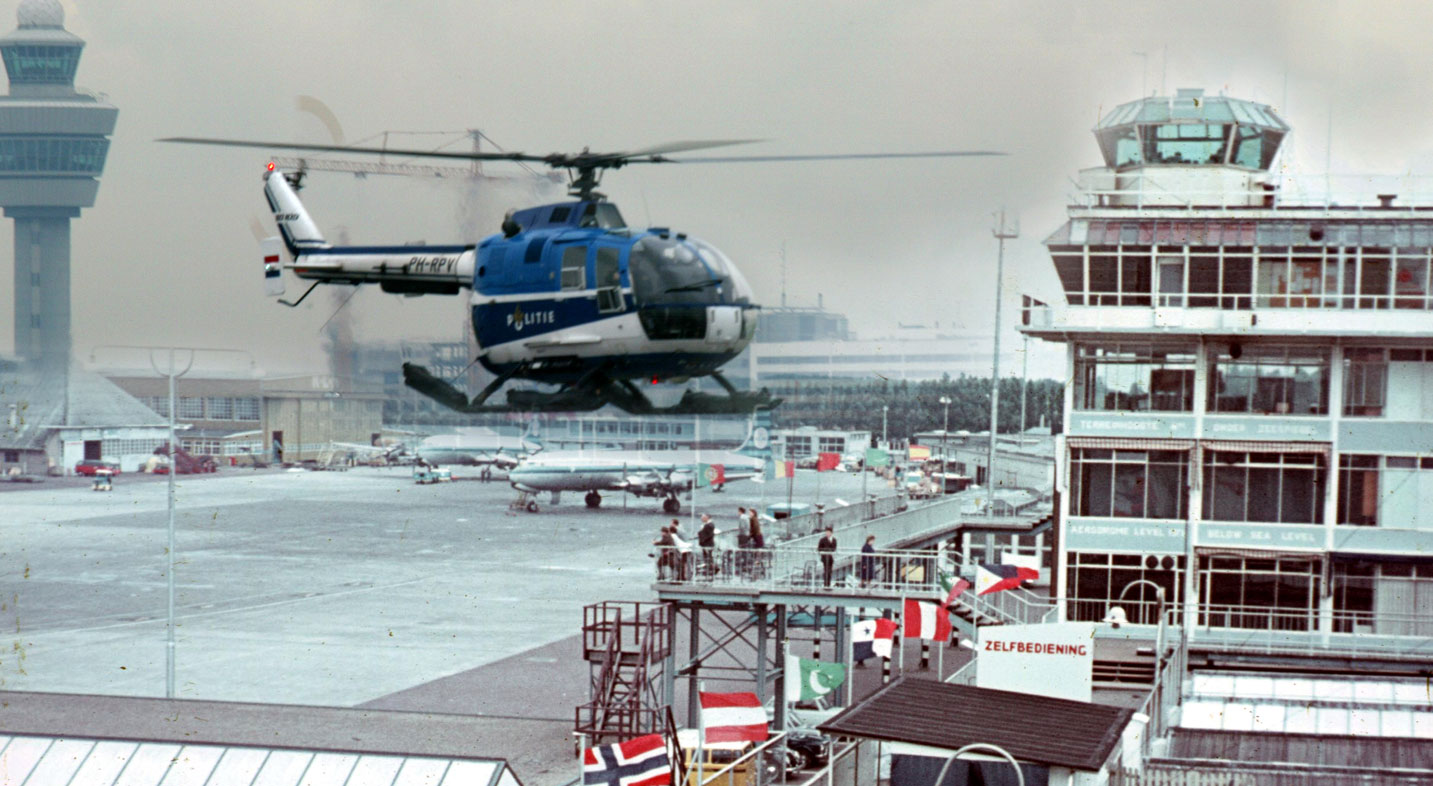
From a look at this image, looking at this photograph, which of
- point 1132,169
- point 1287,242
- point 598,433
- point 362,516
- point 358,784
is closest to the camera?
point 358,784

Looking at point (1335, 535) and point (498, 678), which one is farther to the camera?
point (498, 678)

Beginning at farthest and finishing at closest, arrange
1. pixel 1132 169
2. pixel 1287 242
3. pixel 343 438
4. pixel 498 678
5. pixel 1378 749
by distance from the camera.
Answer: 1. pixel 343 438
2. pixel 498 678
3. pixel 1132 169
4. pixel 1287 242
5. pixel 1378 749

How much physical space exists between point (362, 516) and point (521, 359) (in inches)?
4229

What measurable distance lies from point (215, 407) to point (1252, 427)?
69428 mm

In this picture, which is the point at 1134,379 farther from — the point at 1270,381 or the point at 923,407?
the point at 923,407

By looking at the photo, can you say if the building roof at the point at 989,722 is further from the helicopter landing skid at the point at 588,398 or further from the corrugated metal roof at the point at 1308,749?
the corrugated metal roof at the point at 1308,749

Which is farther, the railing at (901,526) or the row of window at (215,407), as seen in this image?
the row of window at (215,407)

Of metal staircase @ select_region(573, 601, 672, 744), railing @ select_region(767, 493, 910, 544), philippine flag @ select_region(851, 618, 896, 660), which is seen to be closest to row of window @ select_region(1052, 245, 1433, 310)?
railing @ select_region(767, 493, 910, 544)

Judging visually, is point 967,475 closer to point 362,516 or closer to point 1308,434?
point 362,516

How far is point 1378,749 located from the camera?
29547 millimetres

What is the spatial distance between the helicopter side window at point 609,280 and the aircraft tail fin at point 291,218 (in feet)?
22.6

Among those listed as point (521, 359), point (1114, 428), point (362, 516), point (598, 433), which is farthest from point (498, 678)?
point (598, 433)

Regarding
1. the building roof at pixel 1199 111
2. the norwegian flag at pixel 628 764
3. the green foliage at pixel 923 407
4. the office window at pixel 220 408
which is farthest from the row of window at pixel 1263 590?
the office window at pixel 220 408

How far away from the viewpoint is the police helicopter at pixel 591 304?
27.2 m
